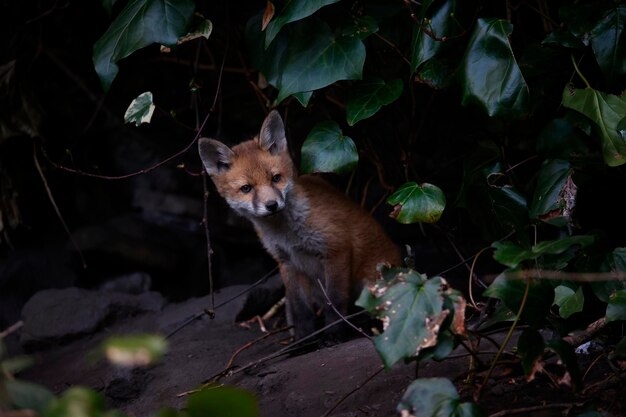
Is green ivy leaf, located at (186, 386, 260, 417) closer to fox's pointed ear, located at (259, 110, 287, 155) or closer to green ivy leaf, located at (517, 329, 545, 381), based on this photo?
A: green ivy leaf, located at (517, 329, 545, 381)

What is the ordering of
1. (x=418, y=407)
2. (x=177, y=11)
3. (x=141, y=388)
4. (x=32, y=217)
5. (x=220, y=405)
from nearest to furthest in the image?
(x=220, y=405)
(x=418, y=407)
(x=177, y=11)
(x=141, y=388)
(x=32, y=217)

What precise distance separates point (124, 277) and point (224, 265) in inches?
36.8

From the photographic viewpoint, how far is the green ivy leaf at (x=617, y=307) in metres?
2.92

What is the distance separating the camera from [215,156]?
4.79 m

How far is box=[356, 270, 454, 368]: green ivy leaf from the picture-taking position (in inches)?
94.3

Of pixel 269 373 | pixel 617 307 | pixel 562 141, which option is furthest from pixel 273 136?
pixel 617 307

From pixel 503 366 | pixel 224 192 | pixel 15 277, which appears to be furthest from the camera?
pixel 15 277

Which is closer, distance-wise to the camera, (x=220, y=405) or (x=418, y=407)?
(x=220, y=405)

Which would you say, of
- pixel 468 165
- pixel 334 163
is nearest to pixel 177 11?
pixel 334 163

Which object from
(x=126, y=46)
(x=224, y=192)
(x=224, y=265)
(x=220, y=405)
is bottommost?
(x=224, y=265)

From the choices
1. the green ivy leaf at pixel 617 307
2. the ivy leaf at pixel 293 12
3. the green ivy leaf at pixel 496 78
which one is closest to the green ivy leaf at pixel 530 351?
the green ivy leaf at pixel 617 307

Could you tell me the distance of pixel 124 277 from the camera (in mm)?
6582

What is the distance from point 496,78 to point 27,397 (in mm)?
2622

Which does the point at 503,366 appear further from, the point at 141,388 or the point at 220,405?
Result: the point at 141,388
